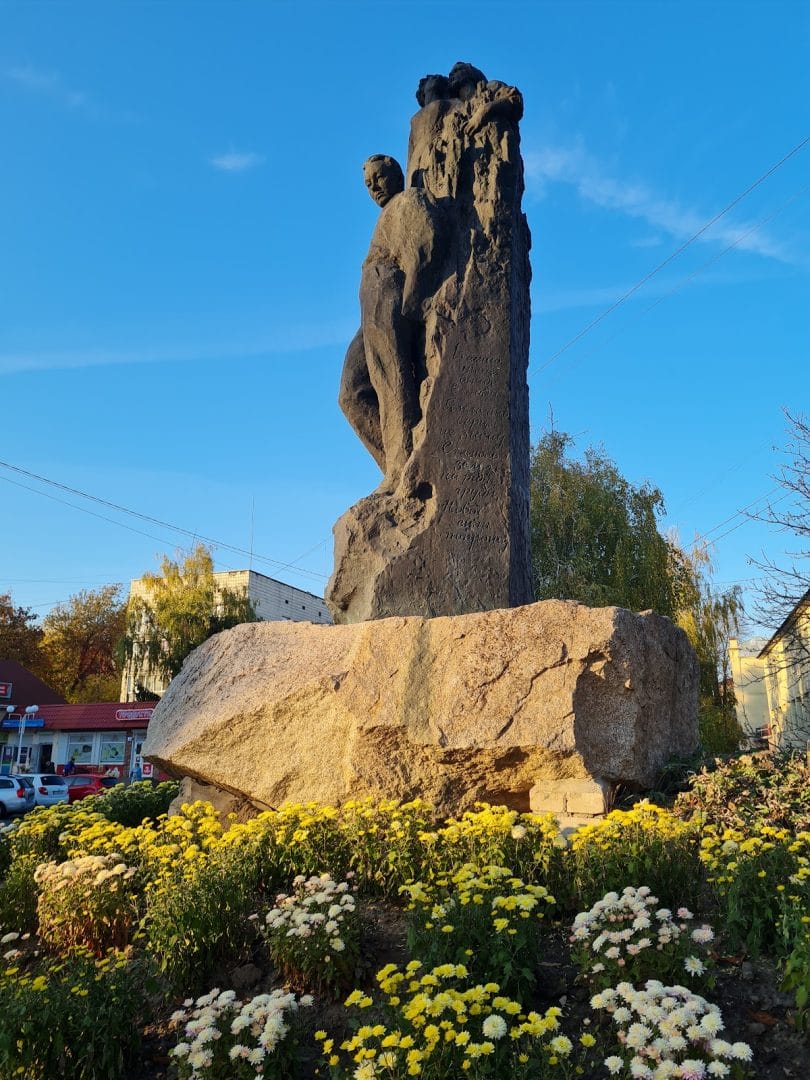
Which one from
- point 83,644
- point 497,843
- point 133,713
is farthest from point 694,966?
point 83,644

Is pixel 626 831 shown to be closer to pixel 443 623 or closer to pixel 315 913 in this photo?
pixel 315 913

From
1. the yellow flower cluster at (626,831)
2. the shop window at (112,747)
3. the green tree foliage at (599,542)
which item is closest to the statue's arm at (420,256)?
the yellow flower cluster at (626,831)

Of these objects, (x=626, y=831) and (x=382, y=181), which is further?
(x=382, y=181)

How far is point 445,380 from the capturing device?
634cm

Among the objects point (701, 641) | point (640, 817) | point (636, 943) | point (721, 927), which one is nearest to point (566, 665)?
point (640, 817)

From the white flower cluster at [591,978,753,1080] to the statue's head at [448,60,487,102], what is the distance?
270 inches

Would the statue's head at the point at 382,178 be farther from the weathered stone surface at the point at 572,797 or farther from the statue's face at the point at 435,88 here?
the weathered stone surface at the point at 572,797

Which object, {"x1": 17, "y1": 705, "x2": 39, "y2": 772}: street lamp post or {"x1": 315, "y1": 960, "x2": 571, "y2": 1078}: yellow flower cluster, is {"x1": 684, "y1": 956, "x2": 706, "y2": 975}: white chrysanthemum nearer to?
{"x1": 315, "y1": 960, "x2": 571, "y2": 1078}: yellow flower cluster

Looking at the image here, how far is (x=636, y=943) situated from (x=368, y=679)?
2359mm

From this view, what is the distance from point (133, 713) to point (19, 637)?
1436cm

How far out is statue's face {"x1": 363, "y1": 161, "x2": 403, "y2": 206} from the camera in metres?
7.21

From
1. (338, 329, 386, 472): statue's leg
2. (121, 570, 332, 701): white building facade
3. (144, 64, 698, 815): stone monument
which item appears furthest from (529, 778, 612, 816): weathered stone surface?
(121, 570, 332, 701): white building facade

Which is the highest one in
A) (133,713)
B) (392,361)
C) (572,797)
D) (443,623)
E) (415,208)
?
(415,208)

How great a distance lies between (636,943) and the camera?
2.89 metres
